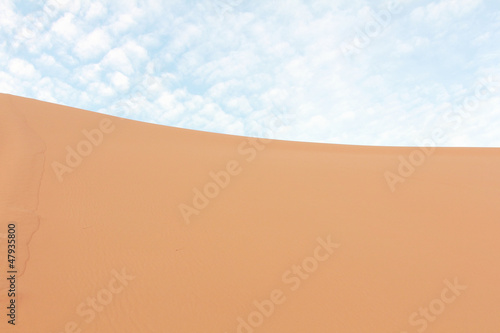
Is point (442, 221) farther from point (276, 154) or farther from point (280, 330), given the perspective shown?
point (276, 154)

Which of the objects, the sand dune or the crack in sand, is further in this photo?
the crack in sand

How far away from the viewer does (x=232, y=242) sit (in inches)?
146

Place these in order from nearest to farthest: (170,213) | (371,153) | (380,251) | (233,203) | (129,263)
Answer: (129,263)
(380,251)
(170,213)
(233,203)
(371,153)

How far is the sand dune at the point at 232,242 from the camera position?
266 cm

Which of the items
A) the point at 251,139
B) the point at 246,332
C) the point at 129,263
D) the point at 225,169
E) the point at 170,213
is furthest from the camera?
the point at 251,139

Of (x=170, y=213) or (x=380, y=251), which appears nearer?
(x=380, y=251)

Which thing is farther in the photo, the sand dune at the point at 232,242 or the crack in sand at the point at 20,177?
the crack in sand at the point at 20,177

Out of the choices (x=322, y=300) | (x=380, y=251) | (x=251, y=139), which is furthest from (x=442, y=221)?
(x=251, y=139)

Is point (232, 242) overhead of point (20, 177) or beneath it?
beneath

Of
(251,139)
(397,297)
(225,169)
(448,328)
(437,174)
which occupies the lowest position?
(448,328)

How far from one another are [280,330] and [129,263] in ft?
4.97

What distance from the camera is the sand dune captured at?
266 centimetres

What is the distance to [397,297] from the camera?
2.95m

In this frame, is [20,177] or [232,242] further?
[20,177]
